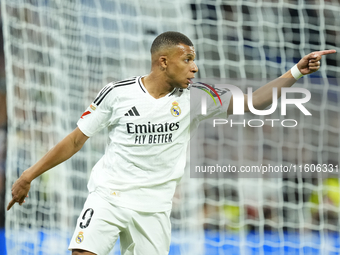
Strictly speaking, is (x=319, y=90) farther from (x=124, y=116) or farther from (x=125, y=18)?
(x=124, y=116)

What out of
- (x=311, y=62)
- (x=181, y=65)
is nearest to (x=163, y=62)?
(x=181, y=65)

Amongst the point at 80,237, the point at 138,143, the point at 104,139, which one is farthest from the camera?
the point at 104,139

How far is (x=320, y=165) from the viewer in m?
5.26

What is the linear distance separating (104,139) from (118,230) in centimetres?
237

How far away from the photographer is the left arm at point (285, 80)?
2.41m

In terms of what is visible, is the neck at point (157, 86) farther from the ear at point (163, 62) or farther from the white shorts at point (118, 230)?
the white shorts at point (118, 230)

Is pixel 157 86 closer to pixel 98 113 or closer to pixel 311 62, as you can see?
pixel 98 113

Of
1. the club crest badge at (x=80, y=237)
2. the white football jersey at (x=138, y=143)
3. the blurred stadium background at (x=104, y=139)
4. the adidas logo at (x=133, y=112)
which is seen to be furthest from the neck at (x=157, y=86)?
the blurred stadium background at (x=104, y=139)

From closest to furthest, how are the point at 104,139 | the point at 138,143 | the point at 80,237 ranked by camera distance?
the point at 80,237
the point at 138,143
the point at 104,139

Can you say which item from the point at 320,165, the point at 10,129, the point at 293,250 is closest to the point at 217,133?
the point at 320,165

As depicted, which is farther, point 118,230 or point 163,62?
point 163,62

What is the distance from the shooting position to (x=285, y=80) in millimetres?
2518

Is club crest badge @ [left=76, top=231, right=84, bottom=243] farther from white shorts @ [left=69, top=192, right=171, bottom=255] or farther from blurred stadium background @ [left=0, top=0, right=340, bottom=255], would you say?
blurred stadium background @ [left=0, top=0, right=340, bottom=255]

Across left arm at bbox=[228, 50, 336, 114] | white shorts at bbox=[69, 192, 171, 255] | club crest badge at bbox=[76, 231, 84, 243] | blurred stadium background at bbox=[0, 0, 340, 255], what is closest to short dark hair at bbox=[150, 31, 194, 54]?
left arm at bbox=[228, 50, 336, 114]
